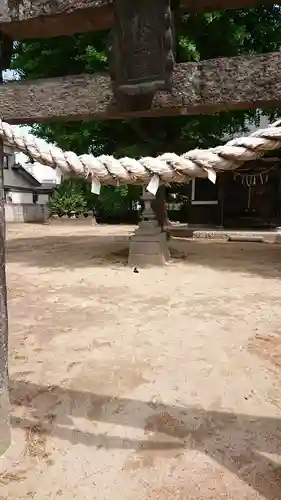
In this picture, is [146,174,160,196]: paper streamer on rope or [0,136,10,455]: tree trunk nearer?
[146,174,160,196]: paper streamer on rope

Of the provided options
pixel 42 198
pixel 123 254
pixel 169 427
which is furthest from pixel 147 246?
pixel 42 198

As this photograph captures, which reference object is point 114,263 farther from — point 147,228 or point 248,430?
point 248,430

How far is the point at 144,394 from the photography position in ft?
11.4

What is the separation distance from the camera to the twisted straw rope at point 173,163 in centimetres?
189

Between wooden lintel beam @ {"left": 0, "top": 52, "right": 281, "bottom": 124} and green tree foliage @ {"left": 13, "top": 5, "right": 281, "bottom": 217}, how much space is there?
24.7 ft

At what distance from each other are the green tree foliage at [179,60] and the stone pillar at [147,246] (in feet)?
6.99

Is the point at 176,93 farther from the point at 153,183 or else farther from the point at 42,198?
the point at 42,198

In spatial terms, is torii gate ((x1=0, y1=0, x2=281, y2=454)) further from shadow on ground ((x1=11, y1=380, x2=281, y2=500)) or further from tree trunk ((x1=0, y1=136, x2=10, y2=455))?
shadow on ground ((x1=11, y1=380, x2=281, y2=500))

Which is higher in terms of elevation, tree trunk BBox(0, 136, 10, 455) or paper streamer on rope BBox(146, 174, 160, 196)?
paper streamer on rope BBox(146, 174, 160, 196)

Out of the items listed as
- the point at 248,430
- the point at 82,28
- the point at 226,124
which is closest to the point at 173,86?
the point at 82,28

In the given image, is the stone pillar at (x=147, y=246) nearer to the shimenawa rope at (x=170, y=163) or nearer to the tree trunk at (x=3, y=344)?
the tree trunk at (x=3, y=344)

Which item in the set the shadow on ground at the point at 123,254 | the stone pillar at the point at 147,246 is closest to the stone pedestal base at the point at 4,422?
the shadow on ground at the point at 123,254

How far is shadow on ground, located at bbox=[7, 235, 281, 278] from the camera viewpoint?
10057 mm

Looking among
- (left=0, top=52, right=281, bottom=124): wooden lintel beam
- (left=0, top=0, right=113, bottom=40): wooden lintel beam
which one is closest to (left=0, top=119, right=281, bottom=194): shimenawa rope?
(left=0, top=52, right=281, bottom=124): wooden lintel beam
